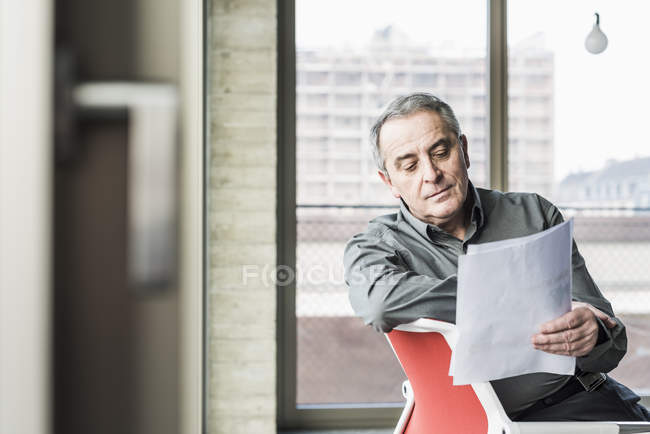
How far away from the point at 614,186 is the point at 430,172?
1.80 meters

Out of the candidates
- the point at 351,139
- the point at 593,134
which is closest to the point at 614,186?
the point at 593,134

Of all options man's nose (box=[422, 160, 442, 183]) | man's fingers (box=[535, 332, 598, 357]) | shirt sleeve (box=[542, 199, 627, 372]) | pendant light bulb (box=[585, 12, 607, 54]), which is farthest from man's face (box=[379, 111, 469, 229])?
pendant light bulb (box=[585, 12, 607, 54])

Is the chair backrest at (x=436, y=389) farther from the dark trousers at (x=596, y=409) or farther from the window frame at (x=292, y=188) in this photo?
the window frame at (x=292, y=188)

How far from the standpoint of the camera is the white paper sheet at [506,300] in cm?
94

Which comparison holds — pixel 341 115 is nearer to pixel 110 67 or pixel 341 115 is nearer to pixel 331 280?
pixel 331 280

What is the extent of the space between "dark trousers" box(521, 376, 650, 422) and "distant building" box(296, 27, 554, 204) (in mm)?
1446

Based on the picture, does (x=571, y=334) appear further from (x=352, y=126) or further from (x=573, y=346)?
(x=352, y=126)

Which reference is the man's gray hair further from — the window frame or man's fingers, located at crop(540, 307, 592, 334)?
the window frame

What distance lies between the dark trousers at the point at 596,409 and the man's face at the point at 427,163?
0.57 m

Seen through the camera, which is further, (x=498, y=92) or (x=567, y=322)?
(x=498, y=92)

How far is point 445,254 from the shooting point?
4.40 feet

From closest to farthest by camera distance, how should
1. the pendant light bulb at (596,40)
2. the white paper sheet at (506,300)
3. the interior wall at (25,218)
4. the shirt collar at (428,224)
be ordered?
the interior wall at (25,218) < the white paper sheet at (506,300) < the shirt collar at (428,224) < the pendant light bulb at (596,40)

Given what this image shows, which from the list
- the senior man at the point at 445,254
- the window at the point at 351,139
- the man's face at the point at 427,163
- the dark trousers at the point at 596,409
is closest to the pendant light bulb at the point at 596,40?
the window at the point at 351,139

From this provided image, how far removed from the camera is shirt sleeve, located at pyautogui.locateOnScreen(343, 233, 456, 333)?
3.50ft
